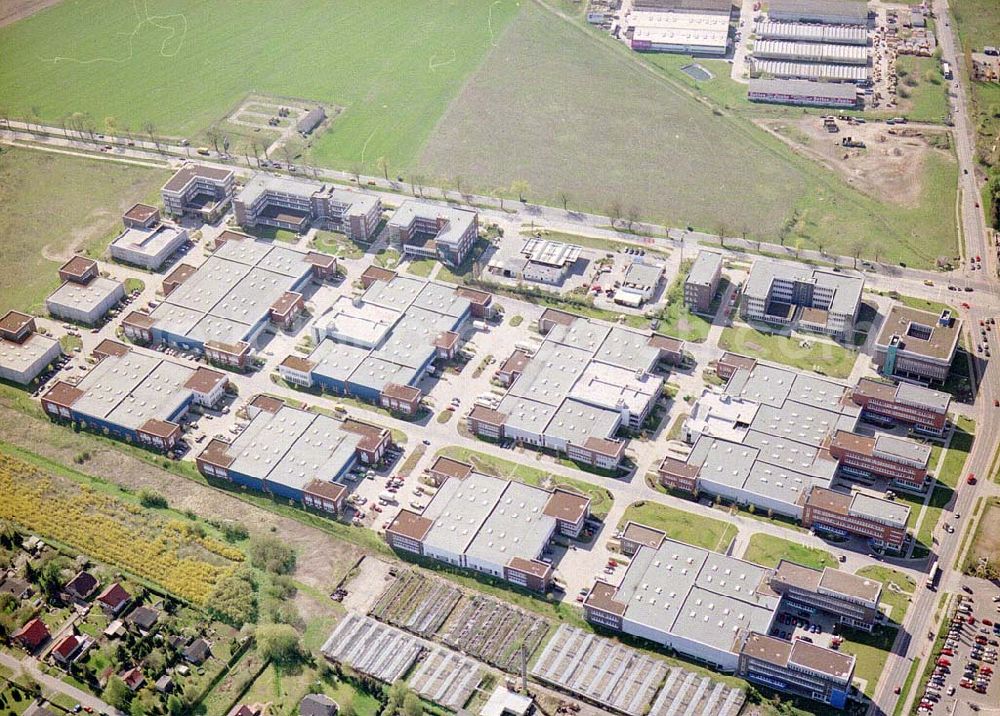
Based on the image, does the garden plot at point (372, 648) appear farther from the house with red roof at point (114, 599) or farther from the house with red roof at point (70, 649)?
the house with red roof at point (70, 649)

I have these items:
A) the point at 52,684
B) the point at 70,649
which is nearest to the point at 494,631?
the point at 70,649

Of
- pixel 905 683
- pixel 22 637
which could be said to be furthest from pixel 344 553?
pixel 905 683

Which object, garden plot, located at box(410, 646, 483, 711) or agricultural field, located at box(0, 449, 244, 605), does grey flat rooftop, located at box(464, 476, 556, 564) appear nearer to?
garden plot, located at box(410, 646, 483, 711)

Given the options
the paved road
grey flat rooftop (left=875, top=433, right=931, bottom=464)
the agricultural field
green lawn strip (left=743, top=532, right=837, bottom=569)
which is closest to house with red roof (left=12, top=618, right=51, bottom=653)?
the paved road

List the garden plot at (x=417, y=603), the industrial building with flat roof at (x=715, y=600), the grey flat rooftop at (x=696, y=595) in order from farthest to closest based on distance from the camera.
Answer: the garden plot at (x=417, y=603)
the grey flat rooftop at (x=696, y=595)
the industrial building with flat roof at (x=715, y=600)

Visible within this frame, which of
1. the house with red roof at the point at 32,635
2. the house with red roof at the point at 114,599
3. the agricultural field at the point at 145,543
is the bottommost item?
the house with red roof at the point at 32,635

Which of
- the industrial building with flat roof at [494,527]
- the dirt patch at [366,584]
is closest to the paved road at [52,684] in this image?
the dirt patch at [366,584]
